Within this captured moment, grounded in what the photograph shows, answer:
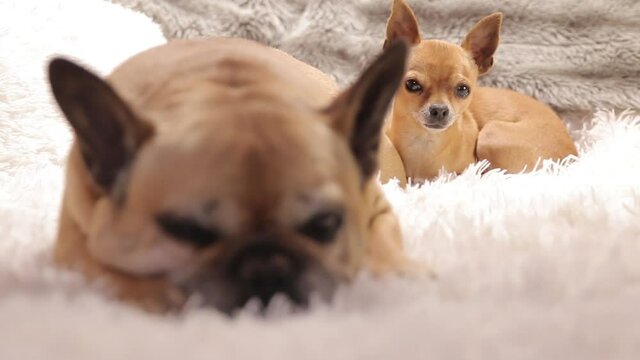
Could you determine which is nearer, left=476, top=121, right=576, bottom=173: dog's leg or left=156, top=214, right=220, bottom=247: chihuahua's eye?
left=156, top=214, right=220, bottom=247: chihuahua's eye

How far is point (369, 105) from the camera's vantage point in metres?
0.99

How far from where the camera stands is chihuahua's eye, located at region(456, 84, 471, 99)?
2.21m

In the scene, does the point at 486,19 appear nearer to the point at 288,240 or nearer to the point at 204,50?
the point at 204,50

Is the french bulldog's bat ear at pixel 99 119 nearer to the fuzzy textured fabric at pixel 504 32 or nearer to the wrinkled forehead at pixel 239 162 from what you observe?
the wrinkled forehead at pixel 239 162

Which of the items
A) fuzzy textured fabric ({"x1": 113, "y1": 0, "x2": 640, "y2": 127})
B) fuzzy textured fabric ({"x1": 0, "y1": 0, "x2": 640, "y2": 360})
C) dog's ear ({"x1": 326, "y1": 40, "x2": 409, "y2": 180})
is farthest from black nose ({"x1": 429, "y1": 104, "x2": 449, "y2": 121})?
dog's ear ({"x1": 326, "y1": 40, "x2": 409, "y2": 180})

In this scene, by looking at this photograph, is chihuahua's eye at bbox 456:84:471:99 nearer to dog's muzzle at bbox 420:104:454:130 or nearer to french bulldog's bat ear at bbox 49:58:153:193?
dog's muzzle at bbox 420:104:454:130

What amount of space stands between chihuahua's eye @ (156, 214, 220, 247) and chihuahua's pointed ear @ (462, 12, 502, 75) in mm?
1502

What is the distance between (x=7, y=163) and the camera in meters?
1.80

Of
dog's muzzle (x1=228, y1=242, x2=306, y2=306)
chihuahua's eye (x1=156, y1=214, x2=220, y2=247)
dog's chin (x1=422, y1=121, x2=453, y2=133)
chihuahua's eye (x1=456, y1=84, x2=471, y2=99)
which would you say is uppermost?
chihuahua's eye (x1=156, y1=214, x2=220, y2=247)

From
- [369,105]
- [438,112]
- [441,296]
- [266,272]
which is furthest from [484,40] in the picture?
[266,272]

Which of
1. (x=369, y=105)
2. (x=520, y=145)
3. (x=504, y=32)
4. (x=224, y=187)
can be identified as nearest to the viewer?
(x=224, y=187)

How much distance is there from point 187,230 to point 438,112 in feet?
4.57

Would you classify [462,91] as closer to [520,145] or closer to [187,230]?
[520,145]

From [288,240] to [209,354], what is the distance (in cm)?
16
